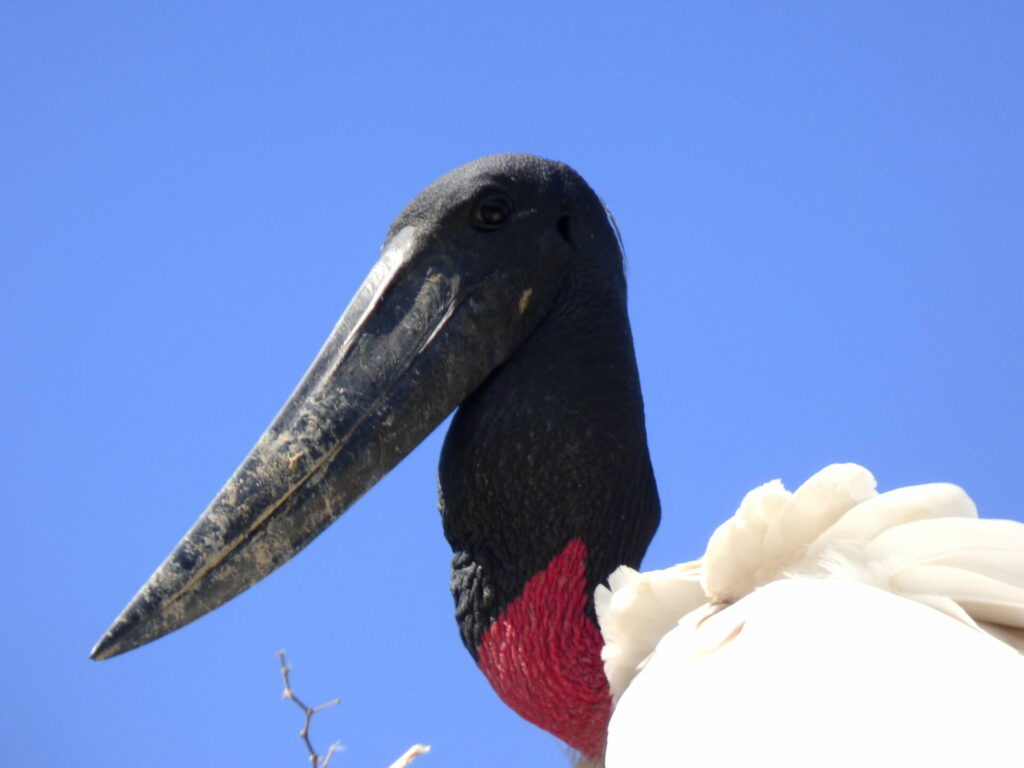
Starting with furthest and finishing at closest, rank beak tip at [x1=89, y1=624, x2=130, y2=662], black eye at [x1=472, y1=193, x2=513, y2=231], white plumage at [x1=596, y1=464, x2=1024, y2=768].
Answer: black eye at [x1=472, y1=193, x2=513, y2=231] < beak tip at [x1=89, y1=624, x2=130, y2=662] < white plumage at [x1=596, y1=464, x2=1024, y2=768]

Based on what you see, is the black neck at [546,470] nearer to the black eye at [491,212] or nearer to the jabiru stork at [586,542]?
the jabiru stork at [586,542]

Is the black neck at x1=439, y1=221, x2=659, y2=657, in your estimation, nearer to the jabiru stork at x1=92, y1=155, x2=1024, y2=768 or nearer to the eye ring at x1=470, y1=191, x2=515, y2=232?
the jabiru stork at x1=92, y1=155, x2=1024, y2=768

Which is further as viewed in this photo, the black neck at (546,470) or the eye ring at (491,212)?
the eye ring at (491,212)

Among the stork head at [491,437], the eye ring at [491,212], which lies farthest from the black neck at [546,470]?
the eye ring at [491,212]

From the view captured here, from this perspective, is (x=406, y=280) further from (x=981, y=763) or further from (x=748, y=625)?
A: (x=981, y=763)

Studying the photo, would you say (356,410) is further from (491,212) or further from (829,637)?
(829,637)

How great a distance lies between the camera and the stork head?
8.18 feet

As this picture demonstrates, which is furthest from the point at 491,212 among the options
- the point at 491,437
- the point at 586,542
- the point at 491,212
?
the point at 586,542

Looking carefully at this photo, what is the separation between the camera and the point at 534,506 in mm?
2611

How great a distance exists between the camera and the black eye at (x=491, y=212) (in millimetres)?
2793

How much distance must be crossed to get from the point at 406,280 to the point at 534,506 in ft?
1.78

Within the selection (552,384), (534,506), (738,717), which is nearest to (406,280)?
(552,384)

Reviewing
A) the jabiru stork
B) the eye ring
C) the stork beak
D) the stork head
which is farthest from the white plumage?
the eye ring

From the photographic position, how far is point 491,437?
2.66m
